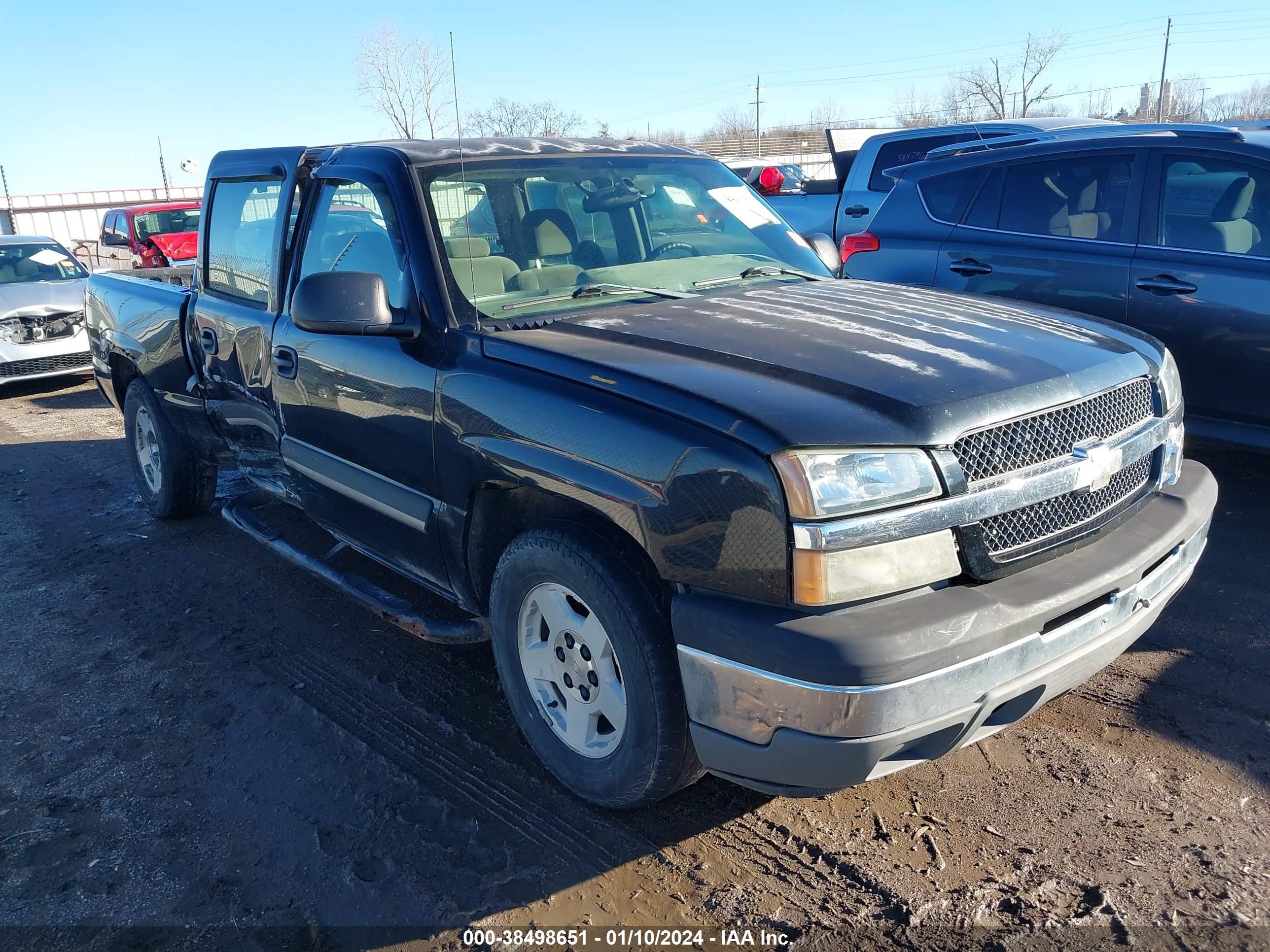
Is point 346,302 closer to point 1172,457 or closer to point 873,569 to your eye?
point 873,569

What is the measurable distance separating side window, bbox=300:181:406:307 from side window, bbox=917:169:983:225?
11.6 feet

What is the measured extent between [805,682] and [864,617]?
8.1 inches

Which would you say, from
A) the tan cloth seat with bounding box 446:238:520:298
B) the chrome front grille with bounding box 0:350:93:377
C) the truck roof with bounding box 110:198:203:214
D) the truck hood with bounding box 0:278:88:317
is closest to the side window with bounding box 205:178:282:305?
the tan cloth seat with bounding box 446:238:520:298

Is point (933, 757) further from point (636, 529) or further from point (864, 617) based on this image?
point (636, 529)

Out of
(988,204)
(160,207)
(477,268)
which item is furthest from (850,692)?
(160,207)

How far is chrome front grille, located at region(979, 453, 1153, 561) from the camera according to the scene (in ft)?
7.75

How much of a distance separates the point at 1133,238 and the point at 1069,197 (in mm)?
460

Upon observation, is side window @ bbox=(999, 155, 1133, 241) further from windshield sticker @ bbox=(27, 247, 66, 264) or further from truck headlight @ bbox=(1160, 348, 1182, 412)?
windshield sticker @ bbox=(27, 247, 66, 264)

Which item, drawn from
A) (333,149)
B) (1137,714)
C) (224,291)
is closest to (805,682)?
(1137,714)

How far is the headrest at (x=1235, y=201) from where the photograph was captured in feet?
14.9

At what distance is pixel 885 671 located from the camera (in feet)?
6.82

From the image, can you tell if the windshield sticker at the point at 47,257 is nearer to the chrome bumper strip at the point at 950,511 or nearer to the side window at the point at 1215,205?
the side window at the point at 1215,205


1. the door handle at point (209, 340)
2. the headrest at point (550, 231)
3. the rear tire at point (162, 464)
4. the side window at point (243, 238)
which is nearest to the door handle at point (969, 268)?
the headrest at point (550, 231)

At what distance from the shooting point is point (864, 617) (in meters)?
2.16
